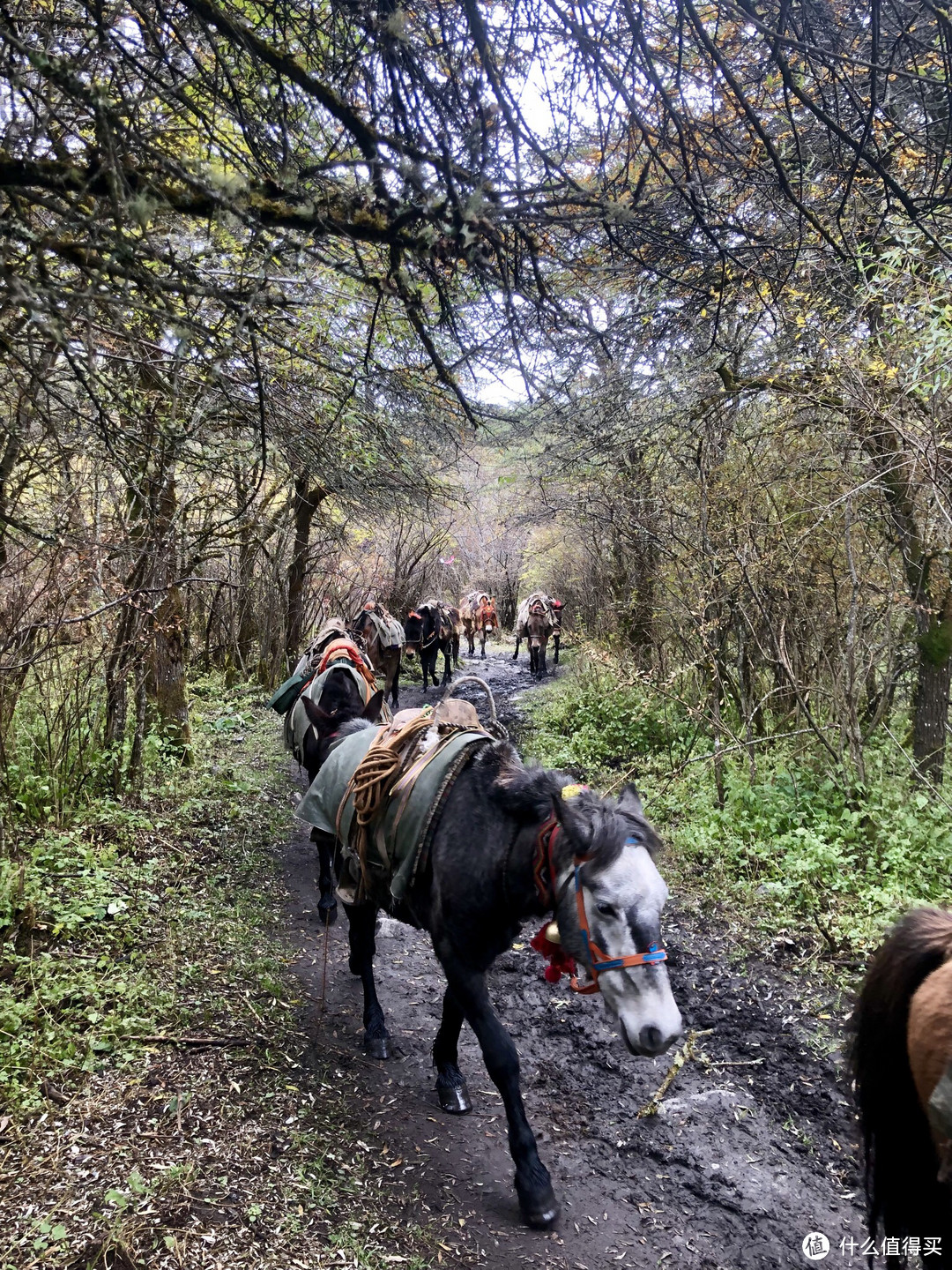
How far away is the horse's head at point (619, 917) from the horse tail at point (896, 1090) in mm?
588

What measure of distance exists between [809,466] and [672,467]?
7.36 feet

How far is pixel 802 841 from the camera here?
5.25 m

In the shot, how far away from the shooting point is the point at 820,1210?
262 centimetres

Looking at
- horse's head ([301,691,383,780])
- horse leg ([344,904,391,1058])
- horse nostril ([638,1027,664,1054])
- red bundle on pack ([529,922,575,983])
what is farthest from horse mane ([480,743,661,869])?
horse's head ([301,691,383,780])

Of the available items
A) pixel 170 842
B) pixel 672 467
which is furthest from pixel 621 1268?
pixel 672 467

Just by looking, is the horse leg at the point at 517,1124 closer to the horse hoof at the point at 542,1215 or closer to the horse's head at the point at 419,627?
the horse hoof at the point at 542,1215

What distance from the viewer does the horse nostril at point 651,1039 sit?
2213 mm

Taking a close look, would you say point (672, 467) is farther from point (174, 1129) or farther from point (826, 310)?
point (174, 1129)

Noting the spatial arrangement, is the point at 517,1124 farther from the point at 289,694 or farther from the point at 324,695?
the point at 289,694

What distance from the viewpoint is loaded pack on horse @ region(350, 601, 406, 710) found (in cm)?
1091

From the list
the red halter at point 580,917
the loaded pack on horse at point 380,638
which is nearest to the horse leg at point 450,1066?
the red halter at point 580,917

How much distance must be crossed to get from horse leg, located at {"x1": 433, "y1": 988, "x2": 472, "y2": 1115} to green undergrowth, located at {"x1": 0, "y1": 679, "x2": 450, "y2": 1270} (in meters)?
0.38

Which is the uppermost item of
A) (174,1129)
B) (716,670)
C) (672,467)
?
(672,467)

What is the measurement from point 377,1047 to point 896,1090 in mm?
2332
